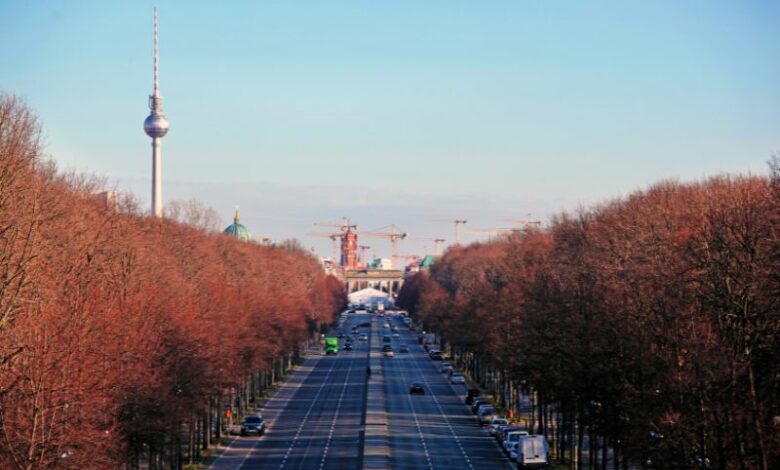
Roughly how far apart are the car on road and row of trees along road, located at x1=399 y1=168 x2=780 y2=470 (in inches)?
91.1

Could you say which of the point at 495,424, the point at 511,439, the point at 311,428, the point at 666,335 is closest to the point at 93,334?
the point at 666,335

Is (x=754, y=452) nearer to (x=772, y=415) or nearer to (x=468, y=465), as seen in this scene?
(x=772, y=415)

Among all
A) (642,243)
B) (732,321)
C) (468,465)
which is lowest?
(468,465)

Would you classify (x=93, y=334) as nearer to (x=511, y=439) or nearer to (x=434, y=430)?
(x=511, y=439)

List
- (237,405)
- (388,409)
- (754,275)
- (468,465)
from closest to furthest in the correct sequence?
(754,275)
(468,465)
(388,409)
(237,405)

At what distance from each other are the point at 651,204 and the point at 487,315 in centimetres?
1895

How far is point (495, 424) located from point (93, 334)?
42011 millimetres

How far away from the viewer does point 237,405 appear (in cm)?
11912

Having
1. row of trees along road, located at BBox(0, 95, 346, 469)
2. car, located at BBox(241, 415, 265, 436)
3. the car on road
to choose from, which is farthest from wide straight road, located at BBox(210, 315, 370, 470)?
the car on road

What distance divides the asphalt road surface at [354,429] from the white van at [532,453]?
306 cm

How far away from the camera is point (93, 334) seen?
60.6 meters

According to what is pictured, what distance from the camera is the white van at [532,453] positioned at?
246ft

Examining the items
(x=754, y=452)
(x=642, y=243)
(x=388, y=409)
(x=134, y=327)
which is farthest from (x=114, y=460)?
(x=388, y=409)

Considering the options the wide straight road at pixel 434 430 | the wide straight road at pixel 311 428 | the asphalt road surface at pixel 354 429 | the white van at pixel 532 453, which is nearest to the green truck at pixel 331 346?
the wide straight road at pixel 311 428
